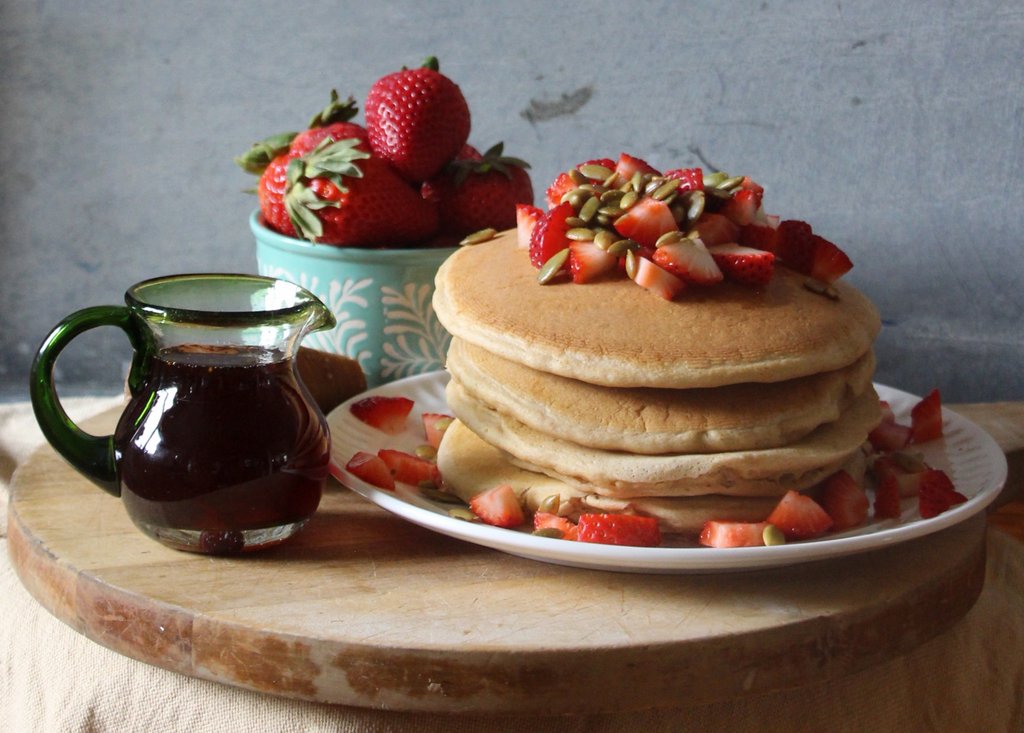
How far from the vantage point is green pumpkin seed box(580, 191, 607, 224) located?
1.45m

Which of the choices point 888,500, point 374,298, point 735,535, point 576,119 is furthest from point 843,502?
point 576,119

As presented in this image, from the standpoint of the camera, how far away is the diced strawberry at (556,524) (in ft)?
4.15

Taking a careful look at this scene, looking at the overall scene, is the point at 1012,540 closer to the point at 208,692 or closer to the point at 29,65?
the point at 208,692

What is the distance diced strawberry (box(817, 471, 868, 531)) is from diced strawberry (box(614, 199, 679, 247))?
0.37 meters

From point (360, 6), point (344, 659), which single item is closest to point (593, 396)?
point (344, 659)

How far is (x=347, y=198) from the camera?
1818mm

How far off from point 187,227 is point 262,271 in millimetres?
1023

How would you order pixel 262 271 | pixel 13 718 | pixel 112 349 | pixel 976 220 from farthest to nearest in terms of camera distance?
pixel 112 349 < pixel 976 220 < pixel 262 271 < pixel 13 718

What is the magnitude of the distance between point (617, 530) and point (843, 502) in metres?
0.29

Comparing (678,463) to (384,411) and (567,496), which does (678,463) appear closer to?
(567,496)

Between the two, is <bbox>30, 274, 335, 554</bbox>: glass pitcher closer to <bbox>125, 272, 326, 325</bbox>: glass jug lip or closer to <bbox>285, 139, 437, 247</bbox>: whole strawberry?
<bbox>125, 272, 326, 325</bbox>: glass jug lip

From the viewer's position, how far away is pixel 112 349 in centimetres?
311

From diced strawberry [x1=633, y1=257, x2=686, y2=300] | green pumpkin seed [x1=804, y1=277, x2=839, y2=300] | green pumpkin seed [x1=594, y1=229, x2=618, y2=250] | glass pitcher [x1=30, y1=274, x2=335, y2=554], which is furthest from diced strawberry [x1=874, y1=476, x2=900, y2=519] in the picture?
glass pitcher [x1=30, y1=274, x2=335, y2=554]

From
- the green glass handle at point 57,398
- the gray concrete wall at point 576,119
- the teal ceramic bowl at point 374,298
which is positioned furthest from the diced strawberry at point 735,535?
the gray concrete wall at point 576,119
